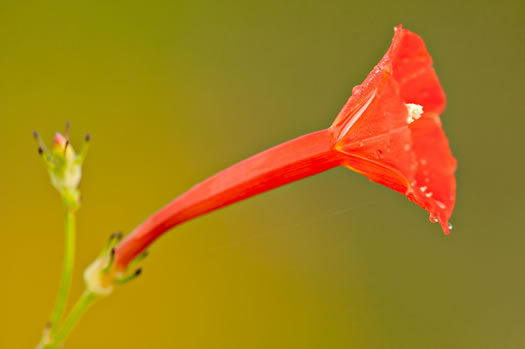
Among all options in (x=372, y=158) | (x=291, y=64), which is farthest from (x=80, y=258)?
(x=372, y=158)

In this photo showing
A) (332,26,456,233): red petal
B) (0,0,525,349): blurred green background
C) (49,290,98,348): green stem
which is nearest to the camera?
(332,26,456,233): red petal

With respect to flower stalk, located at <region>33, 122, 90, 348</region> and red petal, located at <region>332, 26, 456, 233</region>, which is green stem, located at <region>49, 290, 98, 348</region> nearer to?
flower stalk, located at <region>33, 122, 90, 348</region>

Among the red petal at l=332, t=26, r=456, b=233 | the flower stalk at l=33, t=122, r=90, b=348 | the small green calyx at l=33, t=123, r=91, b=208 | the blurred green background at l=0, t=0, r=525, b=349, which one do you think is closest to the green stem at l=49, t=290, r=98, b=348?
the flower stalk at l=33, t=122, r=90, b=348

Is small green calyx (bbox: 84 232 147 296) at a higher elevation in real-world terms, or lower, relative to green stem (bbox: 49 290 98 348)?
higher

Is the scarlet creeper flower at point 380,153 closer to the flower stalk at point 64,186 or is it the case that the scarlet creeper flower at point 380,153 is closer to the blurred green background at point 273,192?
the flower stalk at point 64,186

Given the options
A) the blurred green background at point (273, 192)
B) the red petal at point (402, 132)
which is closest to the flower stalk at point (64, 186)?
the red petal at point (402, 132)

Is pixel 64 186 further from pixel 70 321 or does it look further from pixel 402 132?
pixel 402 132
